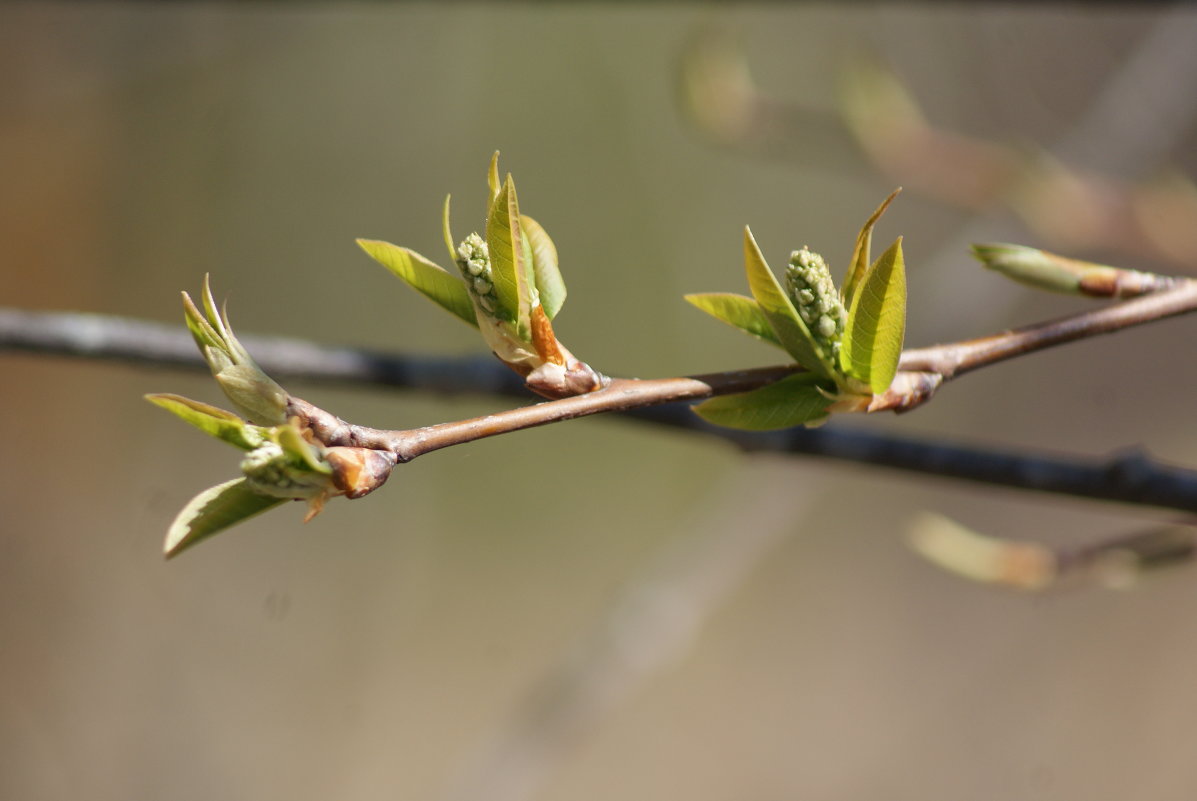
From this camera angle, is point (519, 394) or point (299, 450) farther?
point (519, 394)

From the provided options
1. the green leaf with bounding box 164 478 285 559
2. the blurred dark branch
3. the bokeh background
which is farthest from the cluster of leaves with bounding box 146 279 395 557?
the bokeh background

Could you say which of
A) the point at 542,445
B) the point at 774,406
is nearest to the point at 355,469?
the point at 774,406

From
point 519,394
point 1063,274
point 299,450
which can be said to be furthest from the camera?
point 519,394

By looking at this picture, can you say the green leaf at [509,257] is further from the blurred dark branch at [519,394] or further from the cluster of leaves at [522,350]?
the blurred dark branch at [519,394]

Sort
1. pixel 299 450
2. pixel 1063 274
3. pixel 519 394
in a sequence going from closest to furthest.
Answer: pixel 299 450
pixel 1063 274
pixel 519 394

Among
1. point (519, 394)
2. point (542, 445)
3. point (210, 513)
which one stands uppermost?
point (210, 513)

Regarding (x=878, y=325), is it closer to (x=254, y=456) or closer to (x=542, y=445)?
(x=254, y=456)

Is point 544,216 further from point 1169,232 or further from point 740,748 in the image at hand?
point 1169,232
